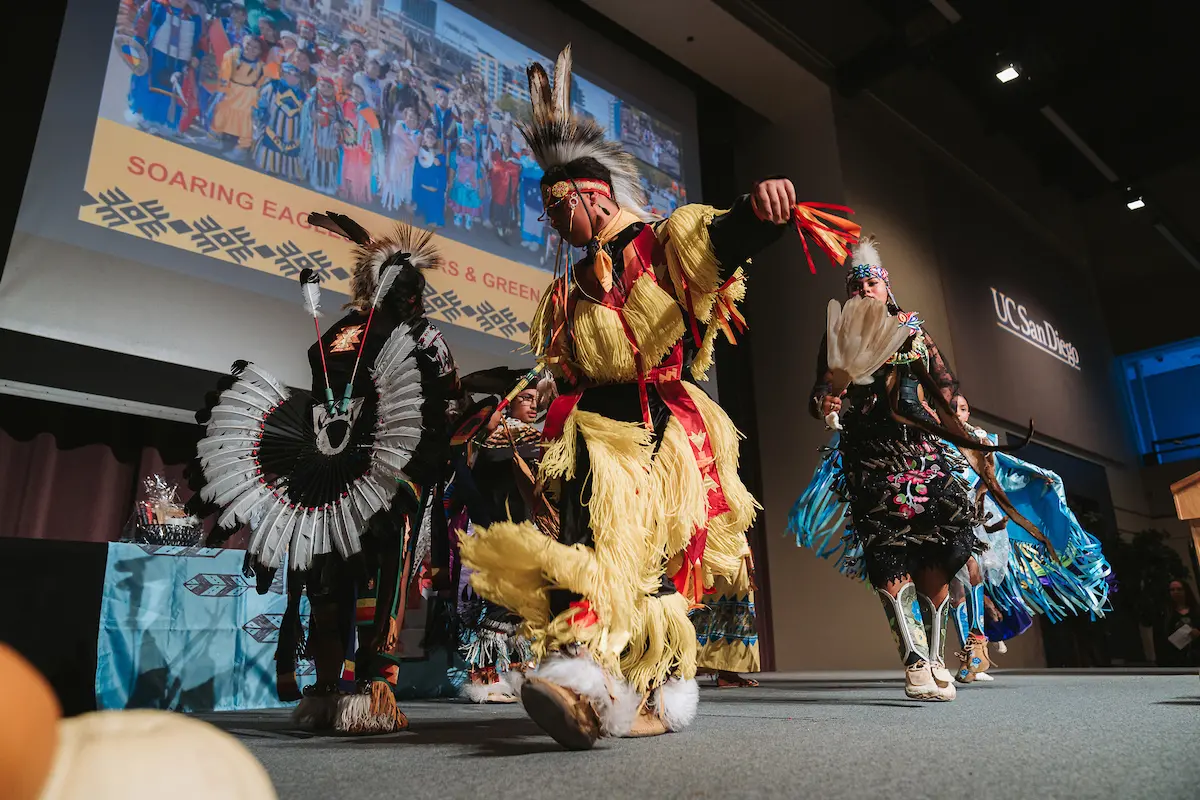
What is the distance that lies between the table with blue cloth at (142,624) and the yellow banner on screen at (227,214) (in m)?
1.39

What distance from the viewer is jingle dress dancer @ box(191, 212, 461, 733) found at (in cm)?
189

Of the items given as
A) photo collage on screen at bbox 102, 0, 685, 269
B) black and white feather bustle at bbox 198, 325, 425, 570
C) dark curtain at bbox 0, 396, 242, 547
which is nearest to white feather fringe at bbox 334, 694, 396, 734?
black and white feather bustle at bbox 198, 325, 425, 570

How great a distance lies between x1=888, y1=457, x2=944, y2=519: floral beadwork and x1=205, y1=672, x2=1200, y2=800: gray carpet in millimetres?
657

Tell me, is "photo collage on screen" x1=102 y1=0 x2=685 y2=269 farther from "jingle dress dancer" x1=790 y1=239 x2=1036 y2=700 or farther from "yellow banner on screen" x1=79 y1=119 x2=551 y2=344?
"jingle dress dancer" x1=790 y1=239 x2=1036 y2=700

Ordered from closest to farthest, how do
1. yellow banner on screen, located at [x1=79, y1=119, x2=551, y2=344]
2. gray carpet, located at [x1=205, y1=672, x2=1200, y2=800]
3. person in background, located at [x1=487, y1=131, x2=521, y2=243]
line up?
gray carpet, located at [x1=205, y1=672, x2=1200, y2=800]
yellow banner on screen, located at [x1=79, y1=119, x2=551, y2=344]
person in background, located at [x1=487, y1=131, x2=521, y2=243]

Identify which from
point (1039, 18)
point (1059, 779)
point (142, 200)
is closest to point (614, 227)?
point (1059, 779)

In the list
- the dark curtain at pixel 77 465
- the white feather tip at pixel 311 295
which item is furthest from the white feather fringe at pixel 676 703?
the dark curtain at pixel 77 465

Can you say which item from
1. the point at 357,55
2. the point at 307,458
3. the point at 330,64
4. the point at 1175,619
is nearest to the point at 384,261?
the point at 307,458

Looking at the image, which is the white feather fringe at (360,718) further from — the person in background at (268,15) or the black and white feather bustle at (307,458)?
the person in background at (268,15)

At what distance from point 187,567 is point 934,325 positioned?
6191 millimetres

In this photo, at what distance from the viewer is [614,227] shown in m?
1.88

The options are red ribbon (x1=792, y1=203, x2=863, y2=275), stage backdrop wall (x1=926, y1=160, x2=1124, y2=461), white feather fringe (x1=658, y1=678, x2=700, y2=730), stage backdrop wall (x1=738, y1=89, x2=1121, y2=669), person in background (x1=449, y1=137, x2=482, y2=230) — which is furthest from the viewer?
stage backdrop wall (x1=926, y1=160, x2=1124, y2=461)

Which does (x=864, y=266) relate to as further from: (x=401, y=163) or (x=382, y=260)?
(x=401, y=163)

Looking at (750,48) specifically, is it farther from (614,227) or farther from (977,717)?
(977,717)
